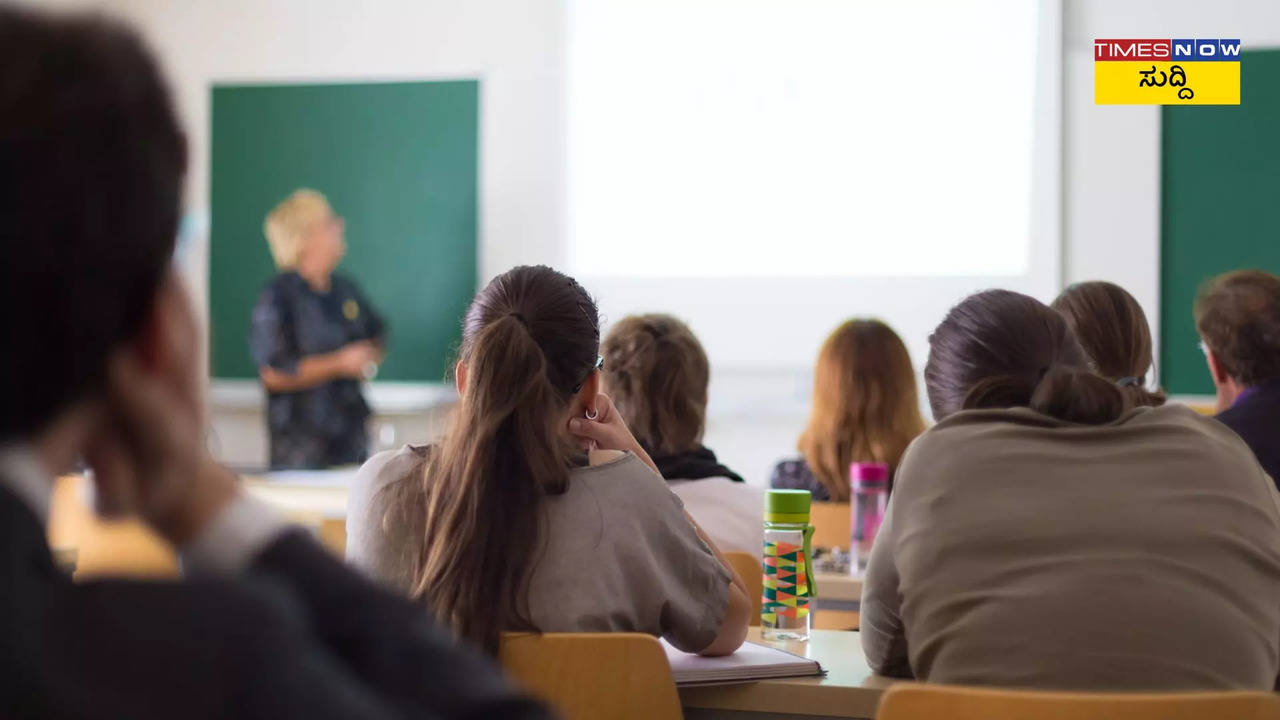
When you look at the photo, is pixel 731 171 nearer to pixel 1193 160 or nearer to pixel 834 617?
pixel 1193 160

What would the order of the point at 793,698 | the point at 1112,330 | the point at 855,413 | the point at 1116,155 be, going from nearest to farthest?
the point at 793,698
the point at 1112,330
the point at 855,413
the point at 1116,155

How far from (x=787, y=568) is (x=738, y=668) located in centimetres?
34

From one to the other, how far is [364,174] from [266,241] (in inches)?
24.3

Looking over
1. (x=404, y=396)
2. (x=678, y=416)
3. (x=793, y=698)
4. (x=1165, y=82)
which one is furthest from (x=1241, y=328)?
(x=404, y=396)

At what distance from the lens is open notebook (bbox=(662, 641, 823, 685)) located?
1775 mm

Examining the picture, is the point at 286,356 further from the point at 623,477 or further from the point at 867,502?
the point at 623,477

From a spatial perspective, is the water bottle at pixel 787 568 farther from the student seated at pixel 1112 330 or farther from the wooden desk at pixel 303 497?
the wooden desk at pixel 303 497

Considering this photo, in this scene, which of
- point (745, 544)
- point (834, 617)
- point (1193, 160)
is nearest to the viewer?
point (745, 544)

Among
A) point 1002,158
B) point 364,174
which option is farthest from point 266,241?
point 1002,158

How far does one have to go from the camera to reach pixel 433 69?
6133 millimetres

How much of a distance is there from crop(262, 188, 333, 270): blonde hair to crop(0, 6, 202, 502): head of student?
17.1 feet

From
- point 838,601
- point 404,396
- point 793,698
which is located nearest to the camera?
point 793,698

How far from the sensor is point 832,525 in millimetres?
3162

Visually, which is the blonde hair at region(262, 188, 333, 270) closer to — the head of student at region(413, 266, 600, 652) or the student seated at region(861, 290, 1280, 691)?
the head of student at region(413, 266, 600, 652)
